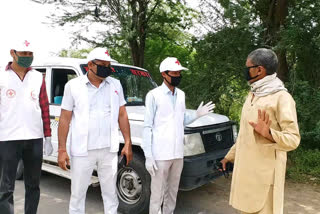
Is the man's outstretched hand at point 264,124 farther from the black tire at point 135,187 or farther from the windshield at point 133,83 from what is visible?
the windshield at point 133,83

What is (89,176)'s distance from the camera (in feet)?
9.60

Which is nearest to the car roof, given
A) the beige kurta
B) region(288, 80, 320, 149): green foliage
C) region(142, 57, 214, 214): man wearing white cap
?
region(142, 57, 214, 214): man wearing white cap

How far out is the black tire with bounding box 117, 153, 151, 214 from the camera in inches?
145

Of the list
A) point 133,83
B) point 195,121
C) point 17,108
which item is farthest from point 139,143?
point 17,108

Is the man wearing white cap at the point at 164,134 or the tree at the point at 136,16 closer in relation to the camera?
the man wearing white cap at the point at 164,134

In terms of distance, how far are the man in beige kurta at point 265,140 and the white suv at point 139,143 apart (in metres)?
1.24

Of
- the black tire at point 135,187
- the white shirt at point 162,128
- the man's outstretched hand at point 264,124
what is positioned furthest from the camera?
the black tire at point 135,187

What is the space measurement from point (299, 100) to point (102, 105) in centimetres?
446

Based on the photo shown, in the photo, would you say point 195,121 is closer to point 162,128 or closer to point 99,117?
point 162,128

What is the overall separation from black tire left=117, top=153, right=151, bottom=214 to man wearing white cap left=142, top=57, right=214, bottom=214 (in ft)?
1.32

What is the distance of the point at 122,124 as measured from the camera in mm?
3184

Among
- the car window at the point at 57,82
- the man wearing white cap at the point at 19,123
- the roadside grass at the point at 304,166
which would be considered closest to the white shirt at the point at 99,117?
the man wearing white cap at the point at 19,123

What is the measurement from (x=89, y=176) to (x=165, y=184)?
0.92 metres

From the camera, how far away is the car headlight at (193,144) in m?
3.55
